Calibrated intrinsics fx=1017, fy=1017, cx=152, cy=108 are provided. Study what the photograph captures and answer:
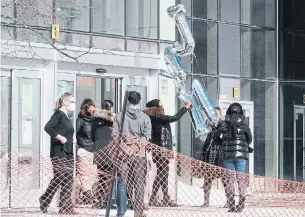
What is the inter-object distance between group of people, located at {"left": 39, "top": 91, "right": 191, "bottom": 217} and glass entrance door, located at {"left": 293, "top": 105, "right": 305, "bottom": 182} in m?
8.36

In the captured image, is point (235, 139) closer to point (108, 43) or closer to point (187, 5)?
point (108, 43)

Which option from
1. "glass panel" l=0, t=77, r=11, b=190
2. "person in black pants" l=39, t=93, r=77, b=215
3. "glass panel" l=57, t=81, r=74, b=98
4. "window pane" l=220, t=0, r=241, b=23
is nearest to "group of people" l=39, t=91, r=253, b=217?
"person in black pants" l=39, t=93, r=77, b=215

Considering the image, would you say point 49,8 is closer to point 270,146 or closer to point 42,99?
point 42,99

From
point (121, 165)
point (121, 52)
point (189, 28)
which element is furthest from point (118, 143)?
point (189, 28)

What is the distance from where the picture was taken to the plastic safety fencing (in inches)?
513

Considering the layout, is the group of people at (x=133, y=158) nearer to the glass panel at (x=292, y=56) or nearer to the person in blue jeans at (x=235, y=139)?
the person in blue jeans at (x=235, y=139)

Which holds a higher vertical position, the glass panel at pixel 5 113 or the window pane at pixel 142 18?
the window pane at pixel 142 18

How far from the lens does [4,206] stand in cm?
1319

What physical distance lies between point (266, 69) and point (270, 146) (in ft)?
6.09

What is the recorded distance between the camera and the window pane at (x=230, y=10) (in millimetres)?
22875

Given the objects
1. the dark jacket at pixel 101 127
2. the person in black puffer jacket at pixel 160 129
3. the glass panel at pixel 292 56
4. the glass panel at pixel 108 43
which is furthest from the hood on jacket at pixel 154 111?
the glass panel at pixel 292 56

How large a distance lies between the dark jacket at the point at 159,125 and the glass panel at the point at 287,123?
8.24 meters

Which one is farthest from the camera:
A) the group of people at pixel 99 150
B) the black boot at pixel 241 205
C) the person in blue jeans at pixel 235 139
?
the person in blue jeans at pixel 235 139

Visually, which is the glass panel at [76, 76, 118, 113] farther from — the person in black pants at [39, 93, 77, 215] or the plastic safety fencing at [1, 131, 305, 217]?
the person in black pants at [39, 93, 77, 215]
